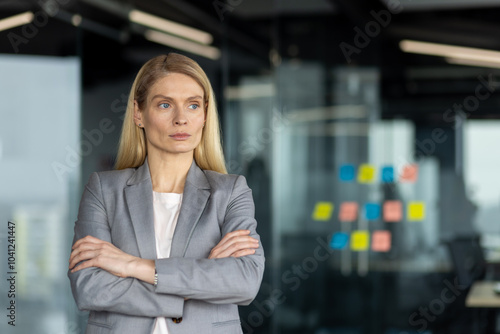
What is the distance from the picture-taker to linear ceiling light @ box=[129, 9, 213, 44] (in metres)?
5.40

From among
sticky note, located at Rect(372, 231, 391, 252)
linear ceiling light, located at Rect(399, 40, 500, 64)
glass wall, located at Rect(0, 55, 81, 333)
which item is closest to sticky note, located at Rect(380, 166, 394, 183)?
sticky note, located at Rect(372, 231, 391, 252)

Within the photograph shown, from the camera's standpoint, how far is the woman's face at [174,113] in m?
2.06

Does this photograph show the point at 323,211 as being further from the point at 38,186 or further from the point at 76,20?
the point at 76,20

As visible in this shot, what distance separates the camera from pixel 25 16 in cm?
463

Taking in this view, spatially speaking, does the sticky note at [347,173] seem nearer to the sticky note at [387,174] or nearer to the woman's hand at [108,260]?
the sticky note at [387,174]

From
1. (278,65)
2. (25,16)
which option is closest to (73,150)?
(25,16)

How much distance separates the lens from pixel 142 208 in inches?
81.9

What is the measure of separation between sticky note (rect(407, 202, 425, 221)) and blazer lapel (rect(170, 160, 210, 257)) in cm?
380

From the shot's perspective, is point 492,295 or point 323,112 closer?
point 492,295

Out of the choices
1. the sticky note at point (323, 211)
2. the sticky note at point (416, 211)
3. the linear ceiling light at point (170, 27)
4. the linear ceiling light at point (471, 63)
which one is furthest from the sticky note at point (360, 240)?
the linear ceiling light at point (170, 27)

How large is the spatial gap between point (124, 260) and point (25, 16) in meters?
3.11

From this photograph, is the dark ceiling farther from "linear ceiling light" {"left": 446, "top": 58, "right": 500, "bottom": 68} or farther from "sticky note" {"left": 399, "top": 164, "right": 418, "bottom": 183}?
"sticky note" {"left": 399, "top": 164, "right": 418, "bottom": 183}

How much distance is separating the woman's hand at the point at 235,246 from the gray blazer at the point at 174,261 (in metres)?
0.02

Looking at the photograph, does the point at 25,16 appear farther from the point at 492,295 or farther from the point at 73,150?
the point at 492,295
